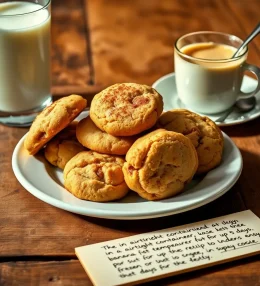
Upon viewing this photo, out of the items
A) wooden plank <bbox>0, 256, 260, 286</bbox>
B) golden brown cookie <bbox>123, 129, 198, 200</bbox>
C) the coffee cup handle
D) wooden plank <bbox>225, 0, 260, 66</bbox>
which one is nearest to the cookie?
golden brown cookie <bbox>123, 129, 198, 200</bbox>

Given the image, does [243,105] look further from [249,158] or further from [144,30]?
[144,30]

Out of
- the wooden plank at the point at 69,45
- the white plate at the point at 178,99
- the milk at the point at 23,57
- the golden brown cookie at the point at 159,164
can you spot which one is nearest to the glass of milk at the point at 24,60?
the milk at the point at 23,57

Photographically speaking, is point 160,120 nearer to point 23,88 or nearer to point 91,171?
point 91,171

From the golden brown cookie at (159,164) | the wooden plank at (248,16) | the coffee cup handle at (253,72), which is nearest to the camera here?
the golden brown cookie at (159,164)

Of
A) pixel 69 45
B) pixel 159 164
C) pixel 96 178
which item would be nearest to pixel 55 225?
pixel 96 178

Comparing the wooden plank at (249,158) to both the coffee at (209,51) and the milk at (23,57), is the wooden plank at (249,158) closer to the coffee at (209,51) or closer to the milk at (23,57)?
the coffee at (209,51)

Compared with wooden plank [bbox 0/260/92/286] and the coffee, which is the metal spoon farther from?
wooden plank [bbox 0/260/92/286]
